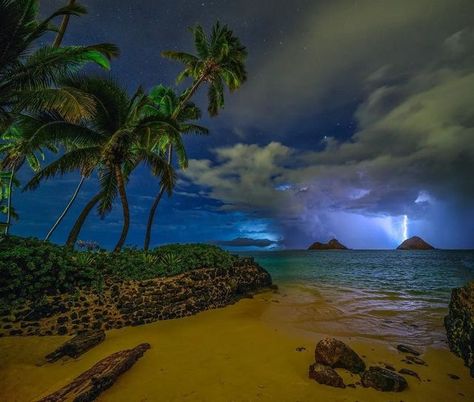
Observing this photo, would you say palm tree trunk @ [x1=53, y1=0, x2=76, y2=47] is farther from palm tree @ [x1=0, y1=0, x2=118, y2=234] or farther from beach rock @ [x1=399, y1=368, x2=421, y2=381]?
beach rock @ [x1=399, y1=368, x2=421, y2=381]

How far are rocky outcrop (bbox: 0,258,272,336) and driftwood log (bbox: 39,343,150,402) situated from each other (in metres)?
2.79

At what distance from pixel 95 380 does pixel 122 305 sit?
13.1 feet

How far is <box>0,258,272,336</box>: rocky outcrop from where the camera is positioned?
251 inches

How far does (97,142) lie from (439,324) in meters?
16.9

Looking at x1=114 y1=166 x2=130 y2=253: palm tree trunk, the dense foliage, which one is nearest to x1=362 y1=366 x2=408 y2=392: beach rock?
the dense foliage

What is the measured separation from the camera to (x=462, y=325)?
570 cm

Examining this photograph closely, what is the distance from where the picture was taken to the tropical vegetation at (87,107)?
880cm

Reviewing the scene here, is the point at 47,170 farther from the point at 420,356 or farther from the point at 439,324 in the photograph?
the point at 439,324

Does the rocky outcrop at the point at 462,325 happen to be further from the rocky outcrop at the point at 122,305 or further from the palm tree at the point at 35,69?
the palm tree at the point at 35,69

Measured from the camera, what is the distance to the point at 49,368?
4.89 m

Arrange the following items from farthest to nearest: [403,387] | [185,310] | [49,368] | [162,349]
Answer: [185,310] → [162,349] → [49,368] → [403,387]

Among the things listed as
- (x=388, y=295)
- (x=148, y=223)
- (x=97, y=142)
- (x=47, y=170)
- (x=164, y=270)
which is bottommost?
(x=388, y=295)

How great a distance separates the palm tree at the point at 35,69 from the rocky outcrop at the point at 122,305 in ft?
21.8

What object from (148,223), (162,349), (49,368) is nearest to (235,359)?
(162,349)
